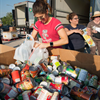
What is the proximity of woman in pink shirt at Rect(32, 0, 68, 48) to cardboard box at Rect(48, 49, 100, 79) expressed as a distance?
0.25 meters

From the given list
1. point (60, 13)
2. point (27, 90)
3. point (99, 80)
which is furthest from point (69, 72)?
point (60, 13)

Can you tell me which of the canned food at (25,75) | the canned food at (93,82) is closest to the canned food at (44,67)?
the canned food at (25,75)

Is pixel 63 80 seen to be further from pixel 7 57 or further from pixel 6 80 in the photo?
pixel 7 57

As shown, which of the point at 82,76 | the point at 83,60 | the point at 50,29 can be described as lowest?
the point at 82,76

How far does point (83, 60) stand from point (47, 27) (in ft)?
2.48

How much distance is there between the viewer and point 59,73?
133 centimetres

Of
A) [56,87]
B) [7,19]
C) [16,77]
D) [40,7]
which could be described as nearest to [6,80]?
[16,77]

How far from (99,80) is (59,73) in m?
0.54

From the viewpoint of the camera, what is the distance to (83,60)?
4.50ft

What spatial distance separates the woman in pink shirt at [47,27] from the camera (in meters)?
1.30

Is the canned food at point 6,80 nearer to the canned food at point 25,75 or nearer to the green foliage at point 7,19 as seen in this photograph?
the canned food at point 25,75

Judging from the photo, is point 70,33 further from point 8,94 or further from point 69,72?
point 8,94

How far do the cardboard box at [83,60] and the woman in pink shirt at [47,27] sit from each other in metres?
0.25

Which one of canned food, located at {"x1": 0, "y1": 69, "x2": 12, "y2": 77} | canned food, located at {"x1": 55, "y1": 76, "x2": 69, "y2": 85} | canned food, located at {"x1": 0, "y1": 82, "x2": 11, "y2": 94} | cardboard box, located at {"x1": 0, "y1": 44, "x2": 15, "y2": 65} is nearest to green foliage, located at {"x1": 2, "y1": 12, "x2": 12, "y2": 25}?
cardboard box, located at {"x1": 0, "y1": 44, "x2": 15, "y2": 65}
